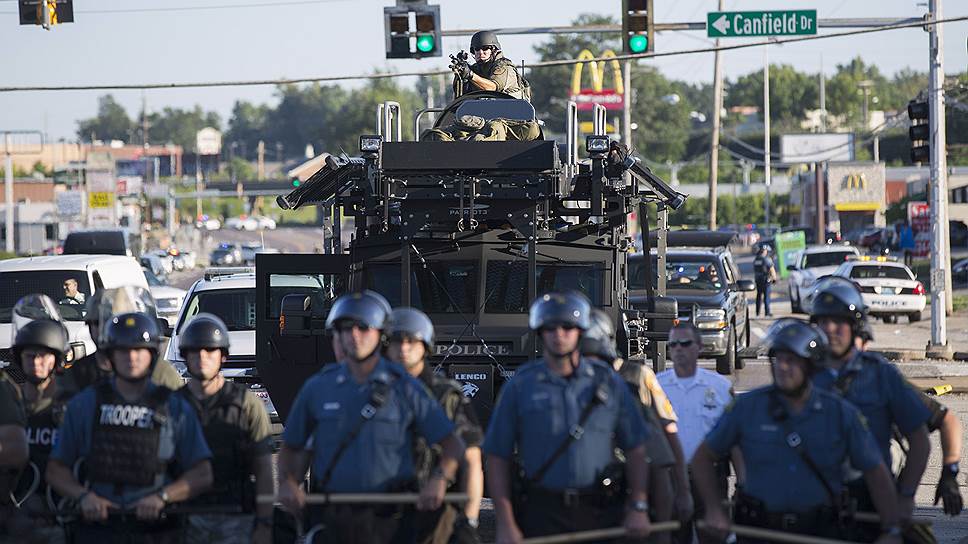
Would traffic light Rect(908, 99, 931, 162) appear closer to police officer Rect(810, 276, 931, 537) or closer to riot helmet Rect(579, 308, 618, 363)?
police officer Rect(810, 276, 931, 537)

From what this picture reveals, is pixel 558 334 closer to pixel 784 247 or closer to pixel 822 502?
pixel 822 502

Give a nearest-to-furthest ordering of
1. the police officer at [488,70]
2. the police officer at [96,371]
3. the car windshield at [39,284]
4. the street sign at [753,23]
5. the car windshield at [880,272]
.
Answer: the police officer at [96,371]
the police officer at [488,70]
the car windshield at [39,284]
the street sign at [753,23]
the car windshield at [880,272]

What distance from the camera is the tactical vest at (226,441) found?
7746 millimetres

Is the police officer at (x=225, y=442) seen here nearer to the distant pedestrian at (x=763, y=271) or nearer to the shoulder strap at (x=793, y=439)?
the shoulder strap at (x=793, y=439)

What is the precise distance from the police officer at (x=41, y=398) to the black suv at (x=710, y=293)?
13.0 meters

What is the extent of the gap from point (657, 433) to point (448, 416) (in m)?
1.03

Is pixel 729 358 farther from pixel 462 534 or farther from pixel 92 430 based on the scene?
pixel 92 430

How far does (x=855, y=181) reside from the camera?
81.0m

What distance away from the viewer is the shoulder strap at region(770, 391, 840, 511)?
6934 millimetres

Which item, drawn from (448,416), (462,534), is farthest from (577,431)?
(462,534)

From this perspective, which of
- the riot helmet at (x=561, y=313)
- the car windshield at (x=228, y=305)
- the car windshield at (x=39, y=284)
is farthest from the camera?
the car windshield at (x=39, y=284)

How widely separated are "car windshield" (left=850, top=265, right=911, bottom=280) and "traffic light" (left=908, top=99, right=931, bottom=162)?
26.1 feet

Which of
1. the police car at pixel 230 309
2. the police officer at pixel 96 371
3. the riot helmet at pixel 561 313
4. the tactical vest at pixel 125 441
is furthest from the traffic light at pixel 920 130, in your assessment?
the tactical vest at pixel 125 441

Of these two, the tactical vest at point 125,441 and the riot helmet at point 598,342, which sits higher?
the riot helmet at point 598,342
